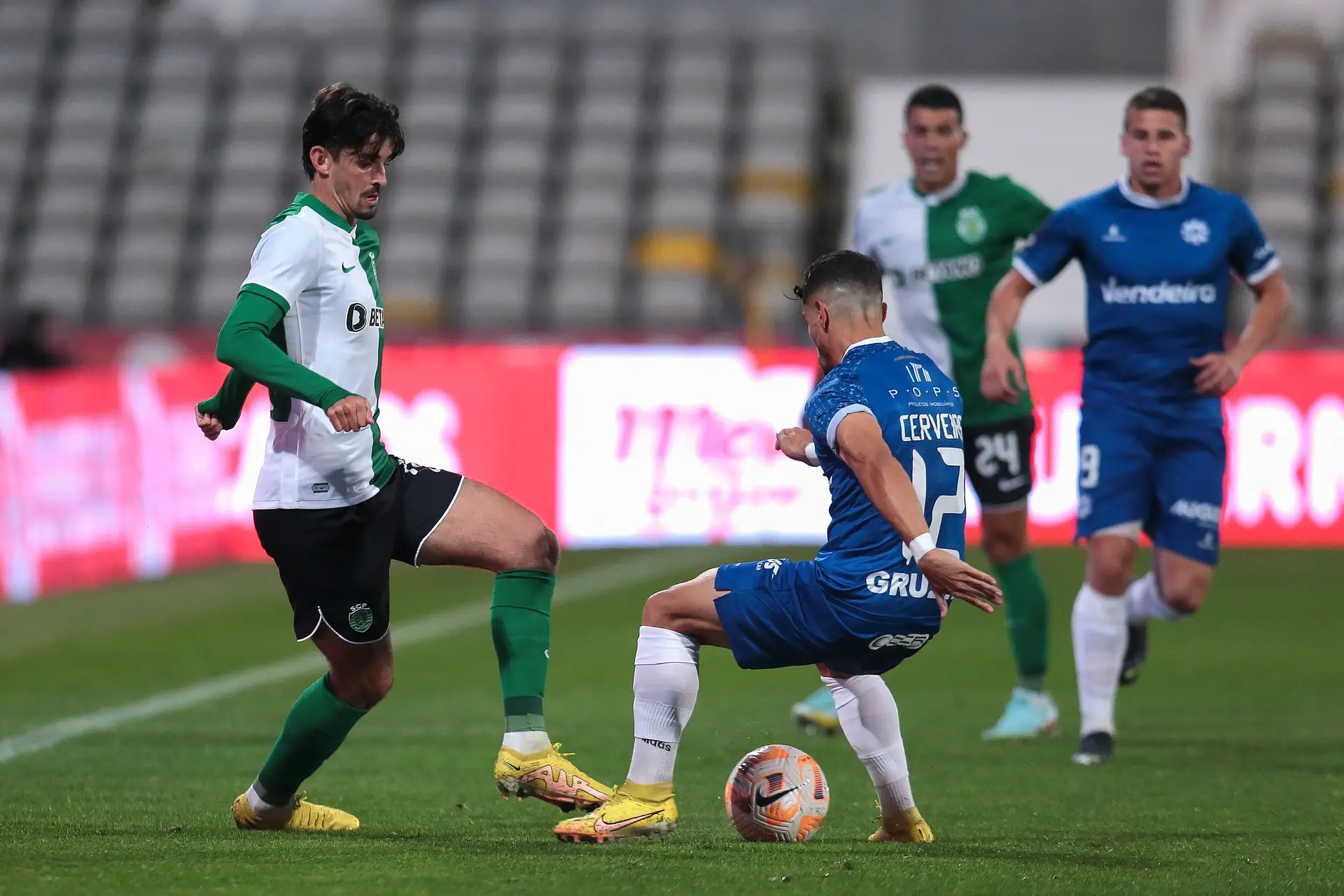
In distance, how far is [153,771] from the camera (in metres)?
6.18

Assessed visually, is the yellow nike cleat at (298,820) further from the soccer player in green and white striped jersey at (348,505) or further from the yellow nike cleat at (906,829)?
the yellow nike cleat at (906,829)

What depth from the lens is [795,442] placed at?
15.5ft

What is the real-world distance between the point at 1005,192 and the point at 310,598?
3.64 m

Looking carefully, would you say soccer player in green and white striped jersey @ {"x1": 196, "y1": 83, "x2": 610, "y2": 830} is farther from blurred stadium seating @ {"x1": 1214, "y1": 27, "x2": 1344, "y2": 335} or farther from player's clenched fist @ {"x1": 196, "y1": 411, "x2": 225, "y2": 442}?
blurred stadium seating @ {"x1": 1214, "y1": 27, "x2": 1344, "y2": 335}

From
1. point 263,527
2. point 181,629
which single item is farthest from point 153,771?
point 181,629

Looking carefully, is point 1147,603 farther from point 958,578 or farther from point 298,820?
point 298,820

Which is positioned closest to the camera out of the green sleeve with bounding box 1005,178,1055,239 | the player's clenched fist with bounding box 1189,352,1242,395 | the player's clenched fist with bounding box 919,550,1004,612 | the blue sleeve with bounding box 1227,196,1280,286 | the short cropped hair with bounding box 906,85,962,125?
the player's clenched fist with bounding box 919,550,1004,612

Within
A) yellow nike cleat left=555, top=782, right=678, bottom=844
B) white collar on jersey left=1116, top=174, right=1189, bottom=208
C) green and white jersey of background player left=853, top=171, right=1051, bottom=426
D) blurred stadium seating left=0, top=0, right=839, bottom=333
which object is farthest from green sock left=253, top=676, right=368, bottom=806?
blurred stadium seating left=0, top=0, right=839, bottom=333

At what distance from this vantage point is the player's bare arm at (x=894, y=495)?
13.7 ft

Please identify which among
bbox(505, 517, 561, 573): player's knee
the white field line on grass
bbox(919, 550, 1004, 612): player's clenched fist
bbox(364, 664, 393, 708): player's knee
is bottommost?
the white field line on grass

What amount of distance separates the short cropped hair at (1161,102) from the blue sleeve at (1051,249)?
452 mm

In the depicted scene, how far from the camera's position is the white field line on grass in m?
7.16

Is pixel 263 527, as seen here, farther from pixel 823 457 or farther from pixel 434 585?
pixel 434 585

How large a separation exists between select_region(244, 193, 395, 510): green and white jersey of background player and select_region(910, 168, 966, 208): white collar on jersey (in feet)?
10.2
